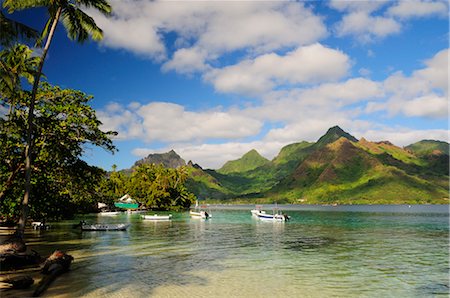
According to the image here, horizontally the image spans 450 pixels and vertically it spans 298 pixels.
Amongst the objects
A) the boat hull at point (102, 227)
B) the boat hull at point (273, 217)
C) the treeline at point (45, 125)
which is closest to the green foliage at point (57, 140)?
the treeline at point (45, 125)

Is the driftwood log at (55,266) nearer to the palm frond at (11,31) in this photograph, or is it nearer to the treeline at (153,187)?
the palm frond at (11,31)

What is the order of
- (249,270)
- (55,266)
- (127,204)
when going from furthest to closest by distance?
(127,204)
(249,270)
(55,266)

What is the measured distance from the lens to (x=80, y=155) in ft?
111

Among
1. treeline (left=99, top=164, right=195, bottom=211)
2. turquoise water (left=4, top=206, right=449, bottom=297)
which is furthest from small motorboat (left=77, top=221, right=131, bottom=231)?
treeline (left=99, top=164, right=195, bottom=211)

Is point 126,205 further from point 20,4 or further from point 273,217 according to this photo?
point 20,4

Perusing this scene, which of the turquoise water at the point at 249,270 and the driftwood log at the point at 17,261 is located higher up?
the driftwood log at the point at 17,261

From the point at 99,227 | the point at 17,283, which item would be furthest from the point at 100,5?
the point at 99,227

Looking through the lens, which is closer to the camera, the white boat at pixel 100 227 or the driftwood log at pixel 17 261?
the driftwood log at pixel 17 261

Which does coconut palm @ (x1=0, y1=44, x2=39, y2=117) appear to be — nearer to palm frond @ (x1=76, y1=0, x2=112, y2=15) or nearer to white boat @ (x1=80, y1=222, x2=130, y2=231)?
palm frond @ (x1=76, y1=0, x2=112, y2=15)

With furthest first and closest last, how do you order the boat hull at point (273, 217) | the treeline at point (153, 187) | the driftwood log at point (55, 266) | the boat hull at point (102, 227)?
the treeline at point (153, 187) < the boat hull at point (273, 217) < the boat hull at point (102, 227) < the driftwood log at point (55, 266)

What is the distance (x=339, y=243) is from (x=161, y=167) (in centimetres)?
14799

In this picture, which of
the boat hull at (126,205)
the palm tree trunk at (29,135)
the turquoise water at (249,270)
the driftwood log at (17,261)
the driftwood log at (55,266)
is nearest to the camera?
the turquoise water at (249,270)

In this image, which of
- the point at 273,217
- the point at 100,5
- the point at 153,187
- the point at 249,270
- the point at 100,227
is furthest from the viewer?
the point at 153,187

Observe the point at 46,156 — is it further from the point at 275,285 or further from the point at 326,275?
the point at 326,275
